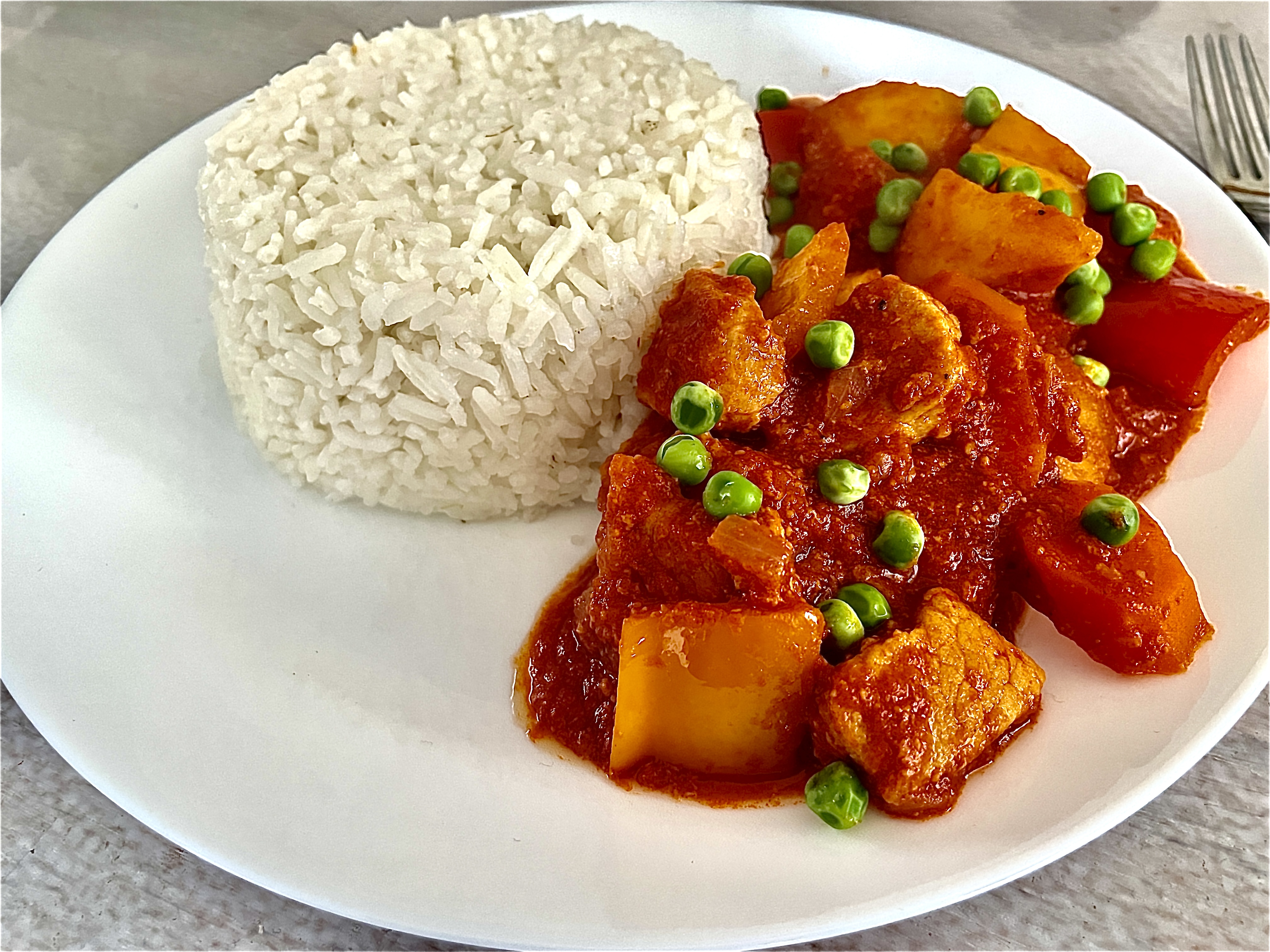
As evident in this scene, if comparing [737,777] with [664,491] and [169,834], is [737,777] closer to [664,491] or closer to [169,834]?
[664,491]

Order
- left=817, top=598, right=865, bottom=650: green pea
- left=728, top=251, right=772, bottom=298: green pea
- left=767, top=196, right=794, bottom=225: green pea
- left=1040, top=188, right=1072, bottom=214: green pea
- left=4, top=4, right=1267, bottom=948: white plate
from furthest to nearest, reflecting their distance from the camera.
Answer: left=767, top=196, right=794, bottom=225: green pea, left=1040, top=188, right=1072, bottom=214: green pea, left=728, top=251, right=772, bottom=298: green pea, left=817, top=598, right=865, bottom=650: green pea, left=4, top=4, right=1267, bottom=948: white plate

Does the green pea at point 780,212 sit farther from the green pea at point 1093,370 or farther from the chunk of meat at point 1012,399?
the green pea at point 1093,370

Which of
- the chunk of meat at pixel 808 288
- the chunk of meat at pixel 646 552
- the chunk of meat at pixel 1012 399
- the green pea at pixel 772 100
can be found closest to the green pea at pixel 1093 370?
the chunk of meat at pixel 1012 399

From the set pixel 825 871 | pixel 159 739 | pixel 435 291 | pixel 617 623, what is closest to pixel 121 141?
pixel 435 291

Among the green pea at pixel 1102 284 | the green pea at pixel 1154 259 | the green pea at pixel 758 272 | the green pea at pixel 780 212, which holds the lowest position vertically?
the green pea at pixel 780 212

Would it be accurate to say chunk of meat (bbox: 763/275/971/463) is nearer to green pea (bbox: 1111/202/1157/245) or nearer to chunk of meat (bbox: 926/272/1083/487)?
chunk of meat (bbox: 926/272/1083/487)

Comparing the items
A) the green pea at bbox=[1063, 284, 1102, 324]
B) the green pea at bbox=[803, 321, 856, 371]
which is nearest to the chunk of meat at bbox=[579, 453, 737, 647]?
the green pea at bbox=[803, 321, 856, 371]
